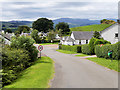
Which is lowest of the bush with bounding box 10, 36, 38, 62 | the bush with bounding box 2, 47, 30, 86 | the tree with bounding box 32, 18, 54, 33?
the bush with bounding box 2, 47, 30, 86

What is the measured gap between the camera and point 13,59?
15867 millimetres

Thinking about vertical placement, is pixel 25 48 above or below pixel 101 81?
above

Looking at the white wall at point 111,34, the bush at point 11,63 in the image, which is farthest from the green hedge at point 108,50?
the white wall at point 111,34

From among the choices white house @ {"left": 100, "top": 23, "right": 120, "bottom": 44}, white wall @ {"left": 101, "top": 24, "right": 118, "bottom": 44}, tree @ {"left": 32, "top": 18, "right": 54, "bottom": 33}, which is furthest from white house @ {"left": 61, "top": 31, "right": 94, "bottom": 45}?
tree @ {"left": 32, "top": 18, "right": 54, "bottom": 33}

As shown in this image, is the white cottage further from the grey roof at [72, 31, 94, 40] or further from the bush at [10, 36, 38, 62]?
the bush at [10, 36, 38, 62]

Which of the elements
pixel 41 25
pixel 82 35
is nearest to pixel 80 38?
pixel 82 35

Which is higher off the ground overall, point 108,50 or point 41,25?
point 41,25

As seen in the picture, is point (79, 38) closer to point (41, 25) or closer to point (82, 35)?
point (82, 35)

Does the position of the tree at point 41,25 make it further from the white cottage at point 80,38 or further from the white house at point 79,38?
the white cottage at point 80,38

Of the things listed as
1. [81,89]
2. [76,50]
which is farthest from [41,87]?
[76,50]

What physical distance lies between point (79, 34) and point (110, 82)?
51107mm

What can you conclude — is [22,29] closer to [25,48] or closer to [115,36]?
[115,36]

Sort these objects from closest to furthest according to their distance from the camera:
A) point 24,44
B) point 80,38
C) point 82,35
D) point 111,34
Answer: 1. point 24,44
2. point 111,34
3. point 80,38
4. point 82,35

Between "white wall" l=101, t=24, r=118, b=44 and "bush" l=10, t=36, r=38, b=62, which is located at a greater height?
"white wall" l=101, t=24, r=118, b=44
